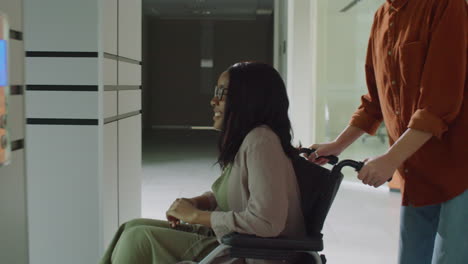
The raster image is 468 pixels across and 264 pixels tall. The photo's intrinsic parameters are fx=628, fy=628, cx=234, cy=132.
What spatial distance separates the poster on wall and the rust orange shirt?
1095 mm

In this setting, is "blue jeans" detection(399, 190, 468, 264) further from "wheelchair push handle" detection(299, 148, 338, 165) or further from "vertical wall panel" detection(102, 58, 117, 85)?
"vertical wall panel" detection(102, 58, 117, 85)

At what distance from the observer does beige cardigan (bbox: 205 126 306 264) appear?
1.87 meters

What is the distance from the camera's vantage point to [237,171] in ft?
6.56

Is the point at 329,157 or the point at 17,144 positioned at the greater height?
the point at 17,144

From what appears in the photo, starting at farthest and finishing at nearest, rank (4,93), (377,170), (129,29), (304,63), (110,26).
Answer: (304,63) < (129,29) < (110,26) < (377,170) < (4,93)

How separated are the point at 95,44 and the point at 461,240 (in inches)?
84.2

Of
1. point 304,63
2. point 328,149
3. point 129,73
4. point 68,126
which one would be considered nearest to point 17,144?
point 328,149

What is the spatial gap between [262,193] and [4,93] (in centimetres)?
98

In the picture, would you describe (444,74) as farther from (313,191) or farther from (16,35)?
(16,35)

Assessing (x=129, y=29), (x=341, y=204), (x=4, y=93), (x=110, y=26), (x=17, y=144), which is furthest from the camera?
(x=341, y=204)

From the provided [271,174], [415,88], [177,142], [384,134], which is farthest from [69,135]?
[177,142]

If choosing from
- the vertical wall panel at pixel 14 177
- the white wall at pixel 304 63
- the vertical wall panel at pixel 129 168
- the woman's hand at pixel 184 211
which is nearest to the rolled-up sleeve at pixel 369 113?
the woman's hand at pixel 184 211

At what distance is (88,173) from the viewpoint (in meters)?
3.30

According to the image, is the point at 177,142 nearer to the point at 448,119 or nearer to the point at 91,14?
the point at 91,14
